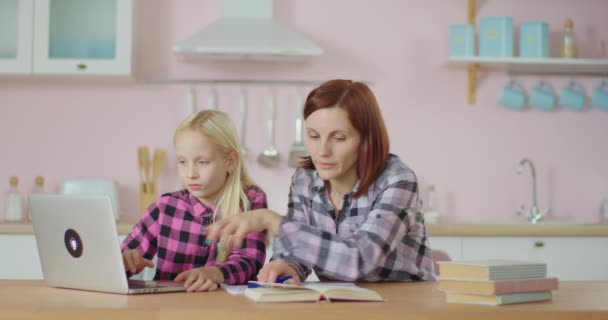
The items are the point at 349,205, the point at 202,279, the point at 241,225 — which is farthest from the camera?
the point at 349,205

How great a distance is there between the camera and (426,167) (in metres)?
3.82

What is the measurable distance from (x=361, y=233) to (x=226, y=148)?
0.48m

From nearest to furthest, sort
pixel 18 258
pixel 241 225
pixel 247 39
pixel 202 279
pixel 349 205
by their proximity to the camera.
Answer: pixel 241 225
pixel 202 279
pixel 349 205
pixel 18 258
pixel 247 39

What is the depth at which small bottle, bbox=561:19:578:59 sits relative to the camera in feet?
12.2

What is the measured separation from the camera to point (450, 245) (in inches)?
130

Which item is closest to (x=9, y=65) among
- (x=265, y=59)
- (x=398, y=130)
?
(x=265, y=59)

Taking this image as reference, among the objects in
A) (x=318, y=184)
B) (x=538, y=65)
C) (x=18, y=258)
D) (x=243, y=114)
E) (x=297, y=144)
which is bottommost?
(x=18, y=258)

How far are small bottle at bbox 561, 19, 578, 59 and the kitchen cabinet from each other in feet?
6.03

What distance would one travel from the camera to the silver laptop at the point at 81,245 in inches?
57.3

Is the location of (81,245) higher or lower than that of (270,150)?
lower

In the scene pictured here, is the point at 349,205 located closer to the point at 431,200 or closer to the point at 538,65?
the point at 431,200

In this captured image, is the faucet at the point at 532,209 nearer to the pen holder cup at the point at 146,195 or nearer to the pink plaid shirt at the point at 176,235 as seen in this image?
the pen holder cup at the point at 146,195

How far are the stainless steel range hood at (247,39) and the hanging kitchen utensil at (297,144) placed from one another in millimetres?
204

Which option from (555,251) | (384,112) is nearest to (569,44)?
(384,112)
